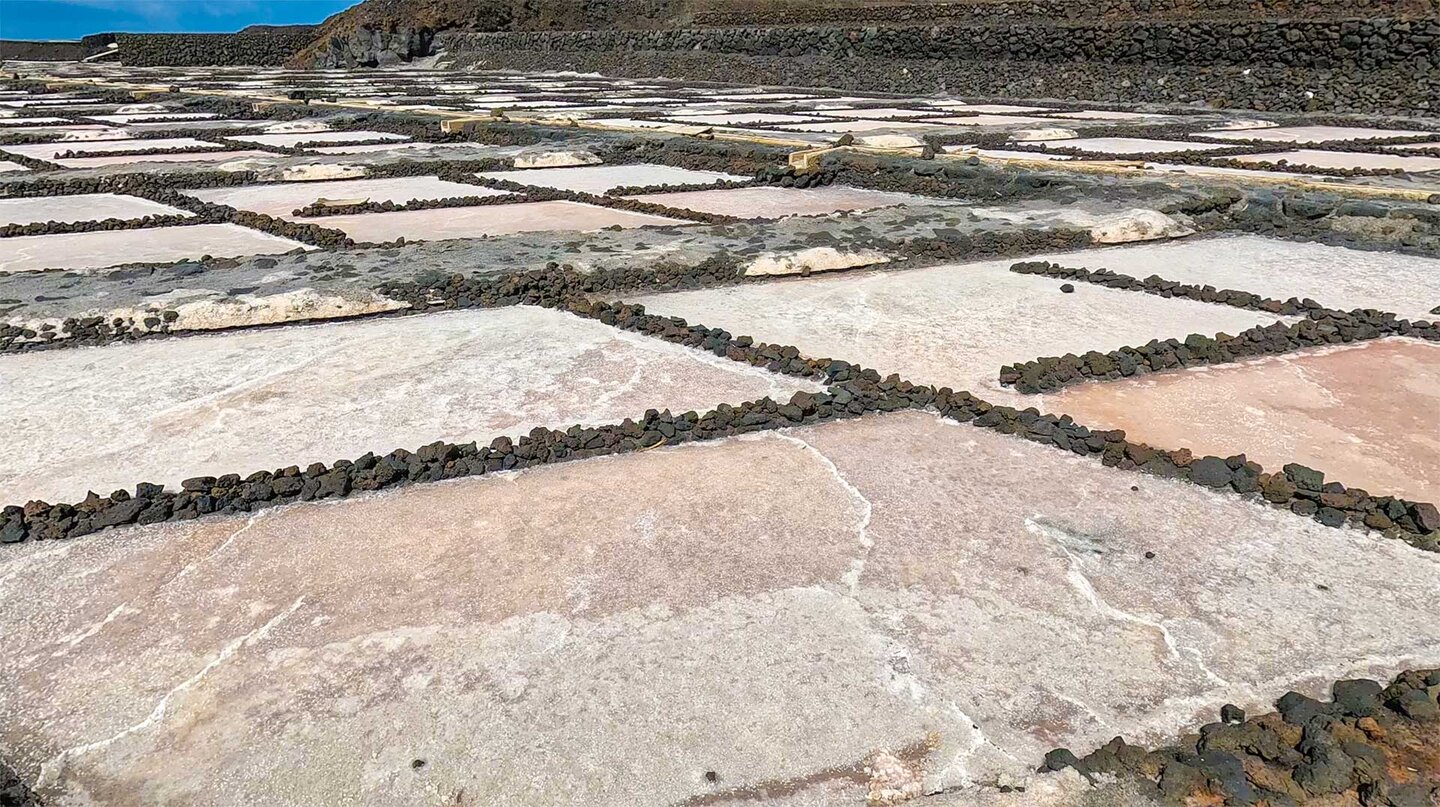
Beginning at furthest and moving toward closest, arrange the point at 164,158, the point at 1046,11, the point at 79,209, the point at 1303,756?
the point at 1046,11, the point at 164,158, the point at 79,209, the point at 1303,756

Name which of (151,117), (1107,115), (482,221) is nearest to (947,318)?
(482,221)

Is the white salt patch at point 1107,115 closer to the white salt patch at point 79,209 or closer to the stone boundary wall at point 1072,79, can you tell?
the stone boundary wall at point 1072,79

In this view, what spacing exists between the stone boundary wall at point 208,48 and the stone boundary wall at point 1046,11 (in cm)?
1574

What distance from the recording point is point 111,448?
2.54 metres

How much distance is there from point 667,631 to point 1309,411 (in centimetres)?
190

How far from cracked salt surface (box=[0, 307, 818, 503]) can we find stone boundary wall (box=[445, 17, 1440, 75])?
44.3ft

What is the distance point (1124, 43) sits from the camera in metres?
16.3

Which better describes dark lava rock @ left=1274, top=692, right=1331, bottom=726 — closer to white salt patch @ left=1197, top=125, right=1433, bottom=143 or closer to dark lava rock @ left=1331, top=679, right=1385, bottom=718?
dark lava rock @ left=1331, top=679, right=1385, bottom=718

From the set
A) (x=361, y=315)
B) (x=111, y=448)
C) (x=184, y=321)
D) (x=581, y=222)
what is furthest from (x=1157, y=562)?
(x=581, y=222)

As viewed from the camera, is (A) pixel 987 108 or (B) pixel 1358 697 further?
(A) pixel 987 108

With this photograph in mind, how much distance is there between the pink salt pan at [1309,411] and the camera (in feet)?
8.09

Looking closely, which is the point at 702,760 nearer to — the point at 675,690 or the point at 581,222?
the point at 675,690

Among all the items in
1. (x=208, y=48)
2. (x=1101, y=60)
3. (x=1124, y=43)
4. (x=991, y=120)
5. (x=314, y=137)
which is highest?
(x=208, y=48)

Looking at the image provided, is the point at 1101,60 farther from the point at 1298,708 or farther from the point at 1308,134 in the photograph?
the point at 1298,708
